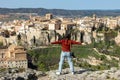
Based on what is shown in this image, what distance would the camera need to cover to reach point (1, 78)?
13273mm

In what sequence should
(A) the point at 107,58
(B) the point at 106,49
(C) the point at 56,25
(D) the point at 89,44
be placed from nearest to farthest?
(A) the point at 107,58 < (B) the point at 106,49 < (D) the point at 89,44 < (C) the point at 56,25

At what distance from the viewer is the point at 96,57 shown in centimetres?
5278

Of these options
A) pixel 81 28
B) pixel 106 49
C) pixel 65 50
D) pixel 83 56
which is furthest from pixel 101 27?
pixel 65 50

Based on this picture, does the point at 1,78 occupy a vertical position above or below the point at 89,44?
above

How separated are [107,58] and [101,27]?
20.5 metres

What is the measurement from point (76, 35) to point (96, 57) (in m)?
11.7

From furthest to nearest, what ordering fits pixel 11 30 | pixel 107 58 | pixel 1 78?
1. pixel 11 30
2. pixel 107 58
3. pixel 1 78

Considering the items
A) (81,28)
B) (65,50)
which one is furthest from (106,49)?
(65,50)

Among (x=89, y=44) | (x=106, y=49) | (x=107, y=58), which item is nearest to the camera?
(x=107, y=58)

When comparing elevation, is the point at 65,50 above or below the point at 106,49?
above

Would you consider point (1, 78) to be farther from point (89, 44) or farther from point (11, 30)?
point (11, 30)

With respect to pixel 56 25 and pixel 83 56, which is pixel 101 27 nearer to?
pixel 56 25

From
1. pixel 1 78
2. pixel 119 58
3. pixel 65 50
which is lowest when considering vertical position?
pixel 119 58

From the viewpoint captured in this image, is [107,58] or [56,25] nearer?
[107,58]
